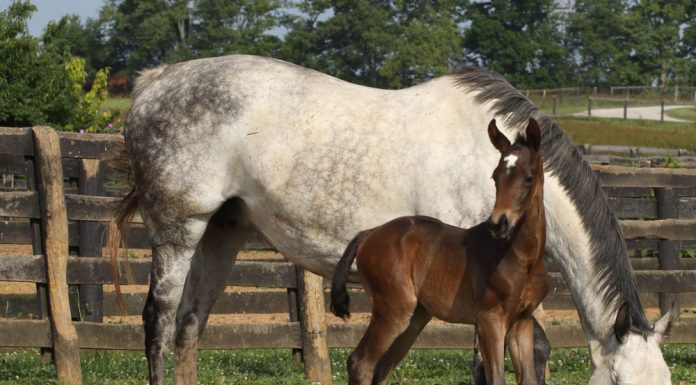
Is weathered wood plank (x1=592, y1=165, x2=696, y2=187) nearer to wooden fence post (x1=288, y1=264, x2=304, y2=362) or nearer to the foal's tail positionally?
wooden fence post (x1=288, y1=264, x2=304, y2=362)

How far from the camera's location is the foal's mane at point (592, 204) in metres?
5.68

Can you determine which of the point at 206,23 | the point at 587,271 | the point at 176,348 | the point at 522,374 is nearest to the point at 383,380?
the point at 522,374

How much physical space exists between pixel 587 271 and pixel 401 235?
98 cm

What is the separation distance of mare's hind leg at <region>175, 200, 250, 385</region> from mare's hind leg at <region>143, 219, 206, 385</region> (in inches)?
6.6

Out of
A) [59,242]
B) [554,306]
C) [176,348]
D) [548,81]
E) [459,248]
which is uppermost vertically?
[459,248]

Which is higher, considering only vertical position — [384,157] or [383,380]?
[384,157]

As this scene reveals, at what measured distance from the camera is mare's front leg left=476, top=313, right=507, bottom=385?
5.08 m

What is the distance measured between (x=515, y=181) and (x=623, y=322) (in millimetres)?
1038

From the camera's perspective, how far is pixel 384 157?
246 inches

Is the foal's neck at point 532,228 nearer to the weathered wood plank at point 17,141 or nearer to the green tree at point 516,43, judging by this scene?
the weathered wood plank at point 17,141

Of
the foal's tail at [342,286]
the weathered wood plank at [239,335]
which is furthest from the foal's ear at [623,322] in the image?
the weathered wood plank at [239,335]

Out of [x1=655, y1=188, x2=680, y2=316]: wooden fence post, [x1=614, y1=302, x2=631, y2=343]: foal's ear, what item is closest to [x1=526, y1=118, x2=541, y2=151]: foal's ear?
[x1=614, y1=302, x2=631, y2=343]: foal's ear

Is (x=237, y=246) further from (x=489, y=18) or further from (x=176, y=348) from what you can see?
(x=489, y=18)

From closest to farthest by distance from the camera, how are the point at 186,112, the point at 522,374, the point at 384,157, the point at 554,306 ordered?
the point at 522,374 → the point at 384,157 → the point at 186,112 → the point at 554,306
